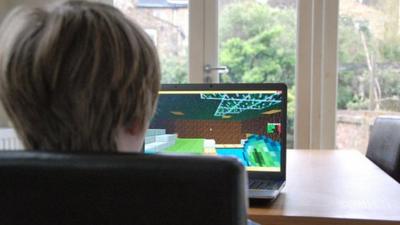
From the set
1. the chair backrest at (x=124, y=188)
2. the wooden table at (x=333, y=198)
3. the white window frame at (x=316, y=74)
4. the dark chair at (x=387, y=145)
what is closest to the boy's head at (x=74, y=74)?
the chair backrest at (x=124, y=188)

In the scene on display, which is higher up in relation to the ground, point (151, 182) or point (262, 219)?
point (151, 182)

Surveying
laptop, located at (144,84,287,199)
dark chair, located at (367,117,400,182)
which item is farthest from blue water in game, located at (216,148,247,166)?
dark chair, located at (367,117,400,182)

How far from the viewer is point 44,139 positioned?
1.97ft

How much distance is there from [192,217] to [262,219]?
57cm

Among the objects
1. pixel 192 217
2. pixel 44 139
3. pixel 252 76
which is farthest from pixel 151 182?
pixel 252 76

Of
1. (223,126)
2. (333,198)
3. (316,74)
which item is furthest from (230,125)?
(316,74)

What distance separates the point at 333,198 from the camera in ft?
3.85

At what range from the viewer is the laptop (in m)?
1.34

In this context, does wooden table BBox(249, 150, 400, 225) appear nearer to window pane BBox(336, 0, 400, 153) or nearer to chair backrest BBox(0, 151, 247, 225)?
chair backrest BBox(0, 151, 247, 225)

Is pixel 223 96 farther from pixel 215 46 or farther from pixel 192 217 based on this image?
pixel 215 46

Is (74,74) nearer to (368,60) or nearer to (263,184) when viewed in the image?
(263,184)

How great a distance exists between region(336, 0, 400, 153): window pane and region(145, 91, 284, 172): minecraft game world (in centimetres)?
178

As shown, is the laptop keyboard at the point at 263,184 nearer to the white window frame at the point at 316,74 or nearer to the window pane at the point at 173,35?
the white window frame at the point at 316,74

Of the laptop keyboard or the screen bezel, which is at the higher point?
the screen bezel
